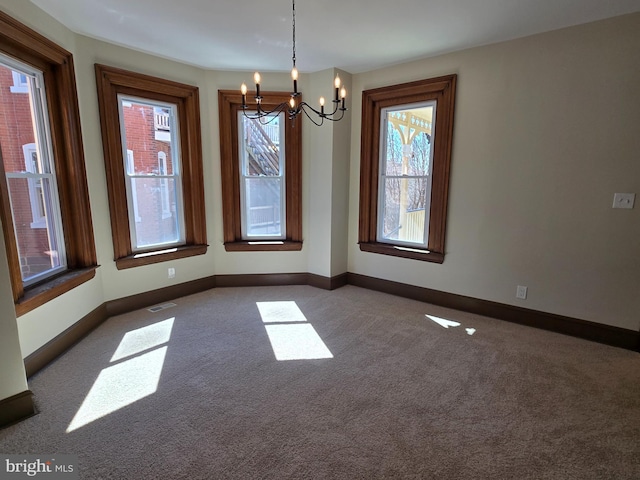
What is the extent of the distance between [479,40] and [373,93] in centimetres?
121

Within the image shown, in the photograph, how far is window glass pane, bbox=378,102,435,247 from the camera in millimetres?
3809

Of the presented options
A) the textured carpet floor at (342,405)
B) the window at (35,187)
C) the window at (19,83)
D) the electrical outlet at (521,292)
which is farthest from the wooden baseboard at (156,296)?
the electrical outlet at (521,292)

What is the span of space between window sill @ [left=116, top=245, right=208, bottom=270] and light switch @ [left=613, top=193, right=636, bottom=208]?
4123 millimetres

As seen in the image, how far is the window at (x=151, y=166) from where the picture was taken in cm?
335

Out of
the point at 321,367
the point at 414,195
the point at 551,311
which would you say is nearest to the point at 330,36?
the point at 414,195

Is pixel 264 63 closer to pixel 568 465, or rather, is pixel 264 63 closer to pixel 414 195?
pixel 414 195

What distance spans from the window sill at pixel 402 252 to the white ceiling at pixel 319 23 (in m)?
2.09

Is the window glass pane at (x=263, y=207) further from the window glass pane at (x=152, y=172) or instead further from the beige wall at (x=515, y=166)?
the window glass pane at (x=152, y=172)

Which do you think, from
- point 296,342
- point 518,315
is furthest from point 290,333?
point 518,315

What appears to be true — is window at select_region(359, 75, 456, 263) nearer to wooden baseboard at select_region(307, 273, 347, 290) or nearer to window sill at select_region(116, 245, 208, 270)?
wooden baseboard at select_region(307, 273, 347, 290)

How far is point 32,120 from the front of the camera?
2.69 m

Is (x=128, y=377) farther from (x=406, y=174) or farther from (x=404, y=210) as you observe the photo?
(x=406, y=174)

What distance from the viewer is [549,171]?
9.91ft

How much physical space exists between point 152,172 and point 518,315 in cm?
412
